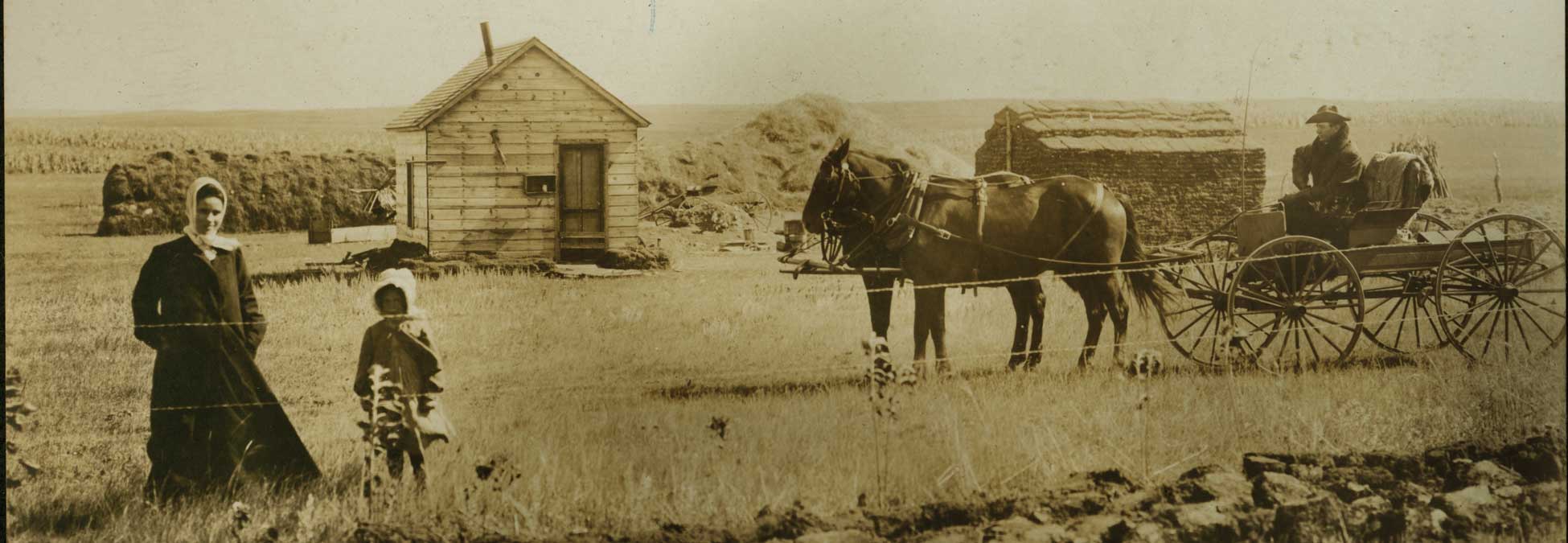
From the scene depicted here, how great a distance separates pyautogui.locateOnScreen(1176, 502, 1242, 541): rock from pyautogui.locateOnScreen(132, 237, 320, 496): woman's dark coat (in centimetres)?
474

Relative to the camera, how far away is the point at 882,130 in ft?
24.1

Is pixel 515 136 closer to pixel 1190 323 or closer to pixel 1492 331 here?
pixel 1190 323

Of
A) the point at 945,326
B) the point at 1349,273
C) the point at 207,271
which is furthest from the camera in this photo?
the point at 1349,273

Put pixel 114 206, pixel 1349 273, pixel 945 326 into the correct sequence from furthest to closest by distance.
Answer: pixel 1349 273 → pixel 945 326 → pixel 114 206

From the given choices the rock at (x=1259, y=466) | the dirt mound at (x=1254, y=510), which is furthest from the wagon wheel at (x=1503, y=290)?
the rock at (x=1259, y=466)

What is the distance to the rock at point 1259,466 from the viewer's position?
720 cm

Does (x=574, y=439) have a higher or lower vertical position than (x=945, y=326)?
lower

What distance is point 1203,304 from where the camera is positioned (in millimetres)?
7789

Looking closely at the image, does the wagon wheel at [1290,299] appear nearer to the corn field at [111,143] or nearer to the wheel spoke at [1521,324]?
the wheel spoke at [1521,324]

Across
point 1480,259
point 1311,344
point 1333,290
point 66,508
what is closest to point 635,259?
point 66,508

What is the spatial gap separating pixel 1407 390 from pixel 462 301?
6.13 m

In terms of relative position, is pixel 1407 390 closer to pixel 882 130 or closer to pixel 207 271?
pixel 882 130

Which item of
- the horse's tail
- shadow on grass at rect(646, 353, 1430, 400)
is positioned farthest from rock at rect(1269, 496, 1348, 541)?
the horse's tail

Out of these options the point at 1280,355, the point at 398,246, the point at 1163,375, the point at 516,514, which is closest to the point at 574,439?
the point at 516,514
